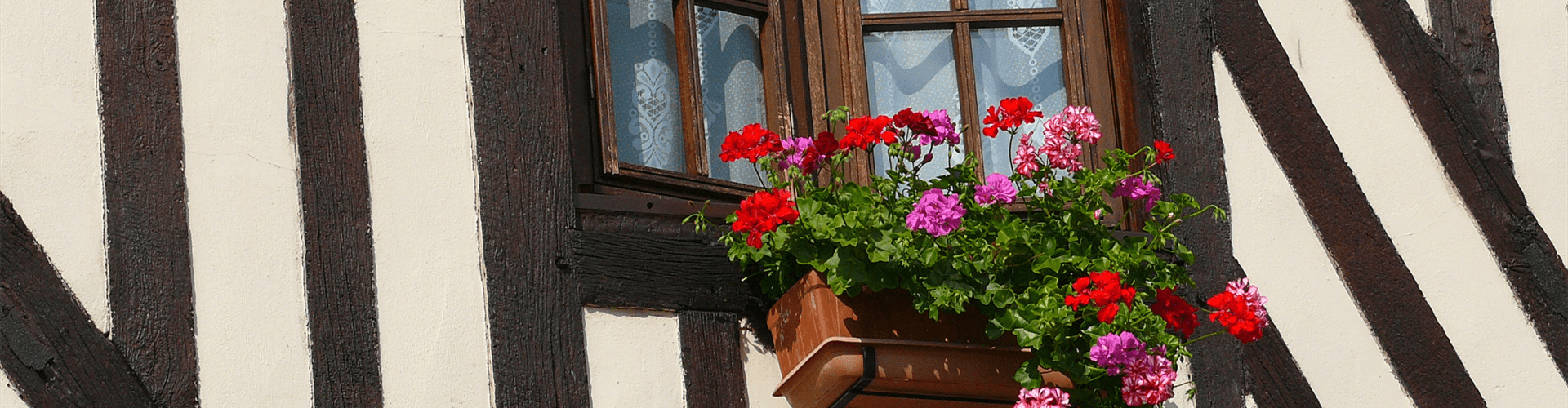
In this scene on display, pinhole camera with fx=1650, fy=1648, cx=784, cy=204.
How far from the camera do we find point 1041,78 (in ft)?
12.0

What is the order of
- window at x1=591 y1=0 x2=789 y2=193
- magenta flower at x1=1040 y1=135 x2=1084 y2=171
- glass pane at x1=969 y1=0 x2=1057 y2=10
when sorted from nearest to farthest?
magenta flower at x1=1040 y1=135 x2=1084 y2=171
window at x1=591 y1=0 x2=789 y2=193
glass pane at x1=969 y1=0 x2=1057 y2=10

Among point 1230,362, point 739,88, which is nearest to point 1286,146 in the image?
point 1230,362

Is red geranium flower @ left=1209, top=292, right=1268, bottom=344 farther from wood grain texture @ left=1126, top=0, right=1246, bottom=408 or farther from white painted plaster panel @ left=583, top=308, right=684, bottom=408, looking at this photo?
white painted plaster panel @ left=583, top=308, right=684, bottom=408

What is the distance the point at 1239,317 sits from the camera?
2.93 metres

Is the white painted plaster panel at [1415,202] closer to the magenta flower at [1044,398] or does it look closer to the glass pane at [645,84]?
the magenta flower at [1044,398]

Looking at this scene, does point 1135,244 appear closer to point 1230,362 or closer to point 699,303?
point 1230,362

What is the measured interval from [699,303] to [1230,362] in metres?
1.14

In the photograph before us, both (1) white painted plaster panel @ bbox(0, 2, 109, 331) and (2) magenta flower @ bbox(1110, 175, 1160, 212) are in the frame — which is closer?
(1) white painted plaster panel @ bbox(0, 2, 109, 331)

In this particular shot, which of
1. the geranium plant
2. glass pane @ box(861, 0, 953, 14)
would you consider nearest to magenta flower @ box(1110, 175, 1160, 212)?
the geranium plant

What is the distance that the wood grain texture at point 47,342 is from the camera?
8.56 feet

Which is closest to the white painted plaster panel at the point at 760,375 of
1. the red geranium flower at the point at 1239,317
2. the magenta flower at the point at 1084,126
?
the magenta flower at the point at 1084,126

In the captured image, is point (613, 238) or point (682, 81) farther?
point (682, 81)

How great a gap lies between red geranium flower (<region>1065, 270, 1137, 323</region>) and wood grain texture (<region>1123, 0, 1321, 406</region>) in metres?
0.65

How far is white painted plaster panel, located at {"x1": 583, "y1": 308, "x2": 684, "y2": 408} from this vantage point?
298 cm
